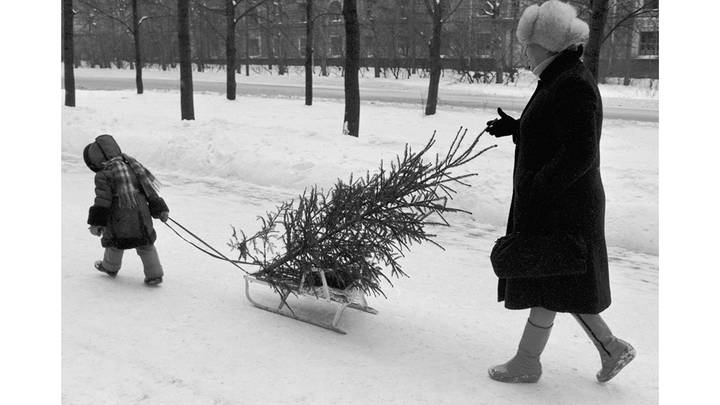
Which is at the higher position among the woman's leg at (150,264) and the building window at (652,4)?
the building window at (652,4)

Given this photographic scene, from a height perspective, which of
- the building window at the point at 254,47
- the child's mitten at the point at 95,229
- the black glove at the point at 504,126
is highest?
the building window at the point at 254,47

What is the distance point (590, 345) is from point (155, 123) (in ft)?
→ 35.5

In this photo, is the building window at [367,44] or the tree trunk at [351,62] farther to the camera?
the building window at [367,44]

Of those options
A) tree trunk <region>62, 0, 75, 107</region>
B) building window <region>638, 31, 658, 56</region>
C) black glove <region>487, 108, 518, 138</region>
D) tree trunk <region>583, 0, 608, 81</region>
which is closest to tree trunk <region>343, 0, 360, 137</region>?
tree trunk <region>583, 0, 608, 81</region>

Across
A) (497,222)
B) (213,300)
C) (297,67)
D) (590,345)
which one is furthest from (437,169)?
(297,67)

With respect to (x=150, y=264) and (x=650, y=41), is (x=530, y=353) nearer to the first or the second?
(x=150, y=264)

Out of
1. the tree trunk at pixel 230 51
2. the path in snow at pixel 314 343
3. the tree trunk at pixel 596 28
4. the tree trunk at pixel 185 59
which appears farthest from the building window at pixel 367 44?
the path in snow at pixel 314 343

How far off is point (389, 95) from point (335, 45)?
18.4 meters

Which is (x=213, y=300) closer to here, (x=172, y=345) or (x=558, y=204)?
(x=172, y=345)

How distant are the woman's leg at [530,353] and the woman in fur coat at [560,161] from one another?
0.43 feet

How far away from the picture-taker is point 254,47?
52.1 m

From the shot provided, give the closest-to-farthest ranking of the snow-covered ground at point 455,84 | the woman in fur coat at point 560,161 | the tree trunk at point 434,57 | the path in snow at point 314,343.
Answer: the woman in fur coat at point 560,161, the path in snow at point 314,343, the tree trunk at point 434,57, the snow-covered ground at point 455,84

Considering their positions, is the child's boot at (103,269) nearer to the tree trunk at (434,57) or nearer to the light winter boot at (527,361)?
the light winter boot at (527,361)

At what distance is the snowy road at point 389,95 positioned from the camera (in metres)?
21.8
